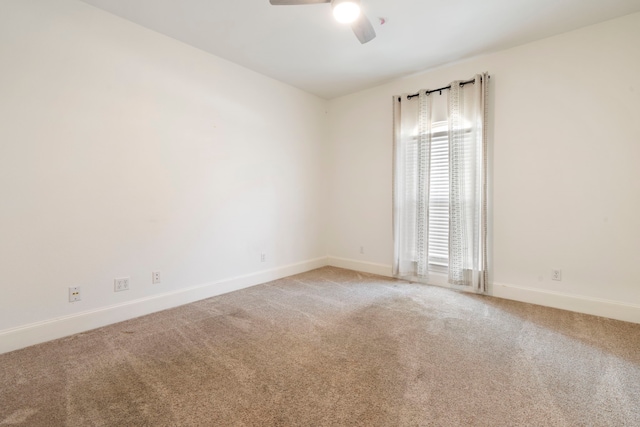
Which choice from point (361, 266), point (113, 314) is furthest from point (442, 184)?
point (113, 314)

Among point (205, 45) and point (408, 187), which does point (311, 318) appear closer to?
point (408, 187)

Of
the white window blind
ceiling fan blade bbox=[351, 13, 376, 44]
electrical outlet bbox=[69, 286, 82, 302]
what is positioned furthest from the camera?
the white window blind

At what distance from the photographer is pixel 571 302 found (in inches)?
113

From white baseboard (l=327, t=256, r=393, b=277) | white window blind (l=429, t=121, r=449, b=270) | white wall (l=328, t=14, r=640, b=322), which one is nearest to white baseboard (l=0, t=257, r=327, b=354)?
white baseboard (l=327, t=256, r=393, b=277)

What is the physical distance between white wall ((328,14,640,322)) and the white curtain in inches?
6.9

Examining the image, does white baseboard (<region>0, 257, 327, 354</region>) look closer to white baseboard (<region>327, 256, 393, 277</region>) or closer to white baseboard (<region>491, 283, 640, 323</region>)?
white baseboard (<region>327, 256, 393, 277</region>)

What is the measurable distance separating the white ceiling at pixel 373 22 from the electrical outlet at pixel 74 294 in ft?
7.93

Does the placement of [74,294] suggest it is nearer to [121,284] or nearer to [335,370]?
[121,284]

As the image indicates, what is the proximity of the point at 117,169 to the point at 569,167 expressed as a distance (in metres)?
4.35

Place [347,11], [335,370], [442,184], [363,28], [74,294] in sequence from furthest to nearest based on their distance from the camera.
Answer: [442,184]
[74,294]
[363,28]
[347,11]
[335,370]

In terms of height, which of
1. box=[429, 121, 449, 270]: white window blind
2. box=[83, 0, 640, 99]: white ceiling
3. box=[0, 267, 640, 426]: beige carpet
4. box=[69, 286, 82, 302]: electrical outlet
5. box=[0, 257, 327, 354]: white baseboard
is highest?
box=[83, 0, 640, 99]: white ceiling

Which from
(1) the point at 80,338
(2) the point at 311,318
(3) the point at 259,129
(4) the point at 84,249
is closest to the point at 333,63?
(3) the point at 259,129

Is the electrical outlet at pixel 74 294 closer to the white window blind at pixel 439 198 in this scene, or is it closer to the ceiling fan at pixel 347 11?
the ceiling fan at pixel 347 11

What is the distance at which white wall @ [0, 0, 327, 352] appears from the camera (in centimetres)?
219
